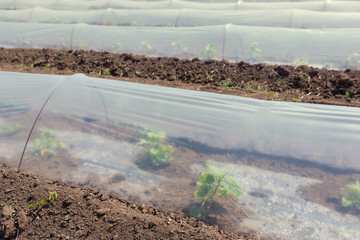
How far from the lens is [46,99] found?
10.6 ft

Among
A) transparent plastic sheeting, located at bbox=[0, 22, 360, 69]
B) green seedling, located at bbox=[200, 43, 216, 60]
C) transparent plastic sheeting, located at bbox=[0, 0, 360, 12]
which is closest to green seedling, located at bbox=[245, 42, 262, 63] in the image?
transparent plastic sheeting, located at bbox=[0, 22, 360, 69]

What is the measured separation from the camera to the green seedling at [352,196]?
87.4 inches

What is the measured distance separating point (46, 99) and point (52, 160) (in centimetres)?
66

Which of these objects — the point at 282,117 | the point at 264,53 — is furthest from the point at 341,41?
the point at 282,117

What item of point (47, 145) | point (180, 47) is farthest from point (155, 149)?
point (180, 47)

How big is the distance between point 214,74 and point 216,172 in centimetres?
309

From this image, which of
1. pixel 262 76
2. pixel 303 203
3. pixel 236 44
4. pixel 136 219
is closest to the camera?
pixel 303 203

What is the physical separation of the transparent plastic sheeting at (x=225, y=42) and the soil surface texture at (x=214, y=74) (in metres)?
1.13

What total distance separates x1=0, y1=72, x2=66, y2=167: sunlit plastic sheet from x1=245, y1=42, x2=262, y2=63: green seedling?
4495mm

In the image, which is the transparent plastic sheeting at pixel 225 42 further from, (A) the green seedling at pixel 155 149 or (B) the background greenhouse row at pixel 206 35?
(A) the green seedling at pixel 155 149

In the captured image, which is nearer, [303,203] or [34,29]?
[303,203]

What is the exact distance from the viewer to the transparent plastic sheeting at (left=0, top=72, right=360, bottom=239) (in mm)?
2348

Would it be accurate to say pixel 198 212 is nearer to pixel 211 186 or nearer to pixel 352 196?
pixel 211 186

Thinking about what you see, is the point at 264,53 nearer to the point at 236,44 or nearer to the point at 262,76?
the point at 236,44
